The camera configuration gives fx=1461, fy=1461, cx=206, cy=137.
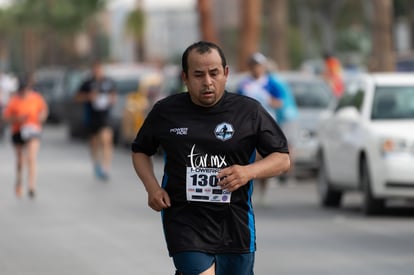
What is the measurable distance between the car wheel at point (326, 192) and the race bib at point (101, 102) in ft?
22.8

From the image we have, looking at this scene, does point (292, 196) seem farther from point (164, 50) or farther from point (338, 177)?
point (164, 50)

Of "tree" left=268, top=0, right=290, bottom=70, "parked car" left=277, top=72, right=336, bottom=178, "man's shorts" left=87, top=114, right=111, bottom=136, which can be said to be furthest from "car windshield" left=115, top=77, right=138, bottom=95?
"man's shorts" left=87, top=114, right=111, bottom=136

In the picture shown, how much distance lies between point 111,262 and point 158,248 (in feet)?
3.91

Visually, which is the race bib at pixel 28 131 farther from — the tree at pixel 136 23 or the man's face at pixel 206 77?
the tree at pixel 136 23

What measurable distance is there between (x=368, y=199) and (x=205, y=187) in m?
9.61

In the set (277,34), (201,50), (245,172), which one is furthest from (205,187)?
(277,34)

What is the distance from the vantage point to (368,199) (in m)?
16.6

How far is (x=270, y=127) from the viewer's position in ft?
24.0

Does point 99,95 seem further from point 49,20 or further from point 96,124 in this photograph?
point 49,20

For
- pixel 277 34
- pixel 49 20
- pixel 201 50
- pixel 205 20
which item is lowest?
pixel 201 50

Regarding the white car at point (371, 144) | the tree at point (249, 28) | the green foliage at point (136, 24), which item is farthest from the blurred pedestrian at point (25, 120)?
the green foliage at point (136, 24)

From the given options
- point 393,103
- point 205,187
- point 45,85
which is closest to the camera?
point 205,187

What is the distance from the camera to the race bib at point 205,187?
715 centimetres

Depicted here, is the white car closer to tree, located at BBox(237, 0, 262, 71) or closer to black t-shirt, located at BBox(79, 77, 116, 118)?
black t-shirt, located at BBox(79, 77, 116, 118)
